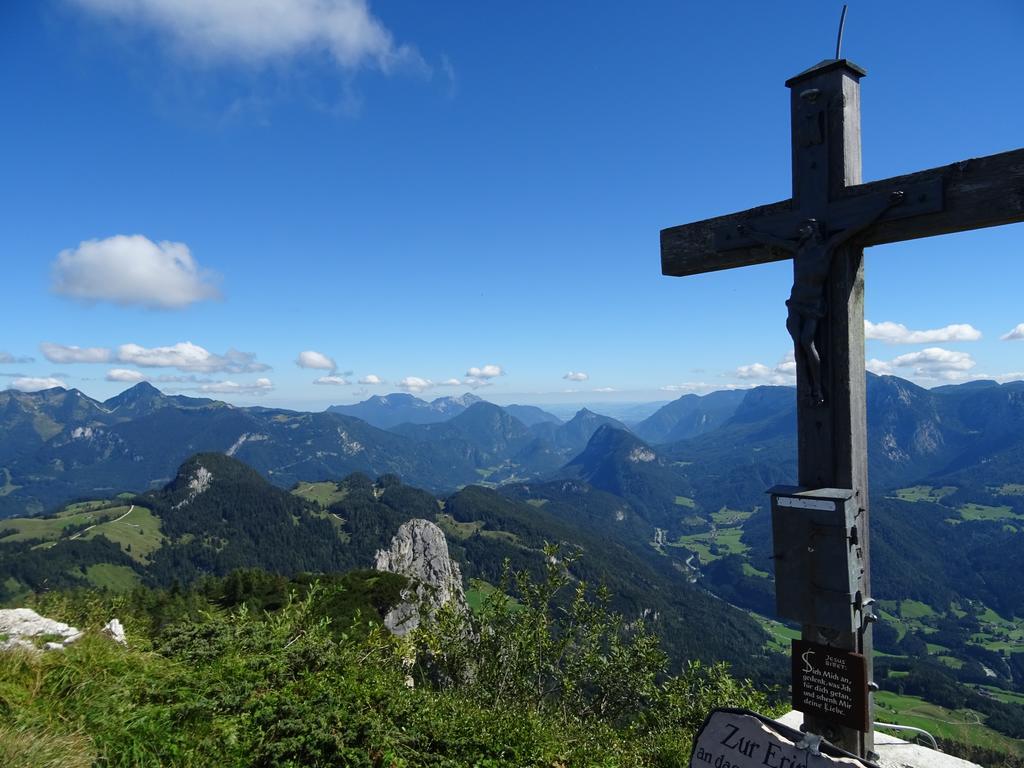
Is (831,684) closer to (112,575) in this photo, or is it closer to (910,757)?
(910,757)

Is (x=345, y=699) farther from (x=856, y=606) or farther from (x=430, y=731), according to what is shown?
(x=856, y=606)

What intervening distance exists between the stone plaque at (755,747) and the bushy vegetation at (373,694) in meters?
1.91

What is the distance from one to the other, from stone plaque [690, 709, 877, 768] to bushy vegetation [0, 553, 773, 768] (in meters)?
1.91

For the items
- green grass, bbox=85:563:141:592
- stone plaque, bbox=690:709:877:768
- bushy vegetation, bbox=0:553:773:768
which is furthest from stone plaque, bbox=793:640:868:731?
green grass, bbox=85:563:141:592

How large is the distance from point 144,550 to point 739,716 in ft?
697

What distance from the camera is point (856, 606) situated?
3652 mm

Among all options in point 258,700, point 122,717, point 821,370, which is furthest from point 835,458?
point 122,717

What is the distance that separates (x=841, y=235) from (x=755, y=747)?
345cm

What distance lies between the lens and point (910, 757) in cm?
504

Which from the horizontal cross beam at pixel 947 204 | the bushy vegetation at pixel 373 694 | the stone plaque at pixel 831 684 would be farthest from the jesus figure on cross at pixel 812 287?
the bushy vegetation at pixel 373 694

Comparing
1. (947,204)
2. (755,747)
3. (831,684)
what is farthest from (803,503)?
(947,204)

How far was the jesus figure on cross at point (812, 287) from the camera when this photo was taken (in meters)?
4.06

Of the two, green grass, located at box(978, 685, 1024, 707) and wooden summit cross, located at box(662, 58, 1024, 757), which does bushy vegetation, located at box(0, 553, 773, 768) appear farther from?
green grass, located at box(978, 685, 1024, 707)

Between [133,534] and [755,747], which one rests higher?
[755,747]
